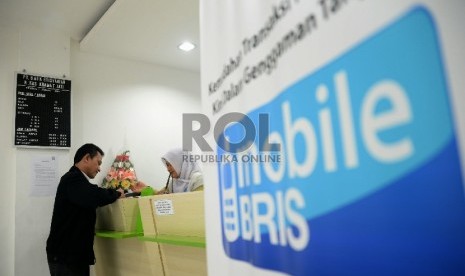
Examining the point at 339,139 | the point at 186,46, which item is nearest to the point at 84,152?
the point at 186,46

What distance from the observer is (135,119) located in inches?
144

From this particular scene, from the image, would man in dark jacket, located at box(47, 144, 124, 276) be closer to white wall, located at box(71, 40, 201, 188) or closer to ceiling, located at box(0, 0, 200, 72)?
white wall, located at box(71, 40, 201, 188)

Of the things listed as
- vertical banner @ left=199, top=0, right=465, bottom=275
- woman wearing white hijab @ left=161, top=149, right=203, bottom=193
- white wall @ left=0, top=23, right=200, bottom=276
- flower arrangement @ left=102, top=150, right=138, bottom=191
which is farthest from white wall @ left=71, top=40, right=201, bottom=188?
vertical banner @ left=199, top=0, right=465, bottom=275

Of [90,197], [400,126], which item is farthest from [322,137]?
[90,197]

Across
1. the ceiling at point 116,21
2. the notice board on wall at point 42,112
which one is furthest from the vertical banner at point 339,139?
the notice board on wall at point 42,112

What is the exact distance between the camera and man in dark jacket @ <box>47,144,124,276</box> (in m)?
2.33

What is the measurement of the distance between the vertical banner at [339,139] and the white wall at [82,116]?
2.43 m

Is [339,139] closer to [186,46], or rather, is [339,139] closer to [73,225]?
[73,225]

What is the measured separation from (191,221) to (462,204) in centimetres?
132

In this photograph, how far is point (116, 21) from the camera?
9.53ft

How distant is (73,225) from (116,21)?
5.94 feet

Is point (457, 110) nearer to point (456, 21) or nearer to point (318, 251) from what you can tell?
point (456, 21)

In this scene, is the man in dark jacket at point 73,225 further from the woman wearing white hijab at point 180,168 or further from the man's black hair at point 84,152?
the woman wearing white hijab at point 180,168

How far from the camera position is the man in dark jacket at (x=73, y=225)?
233 centimetres
